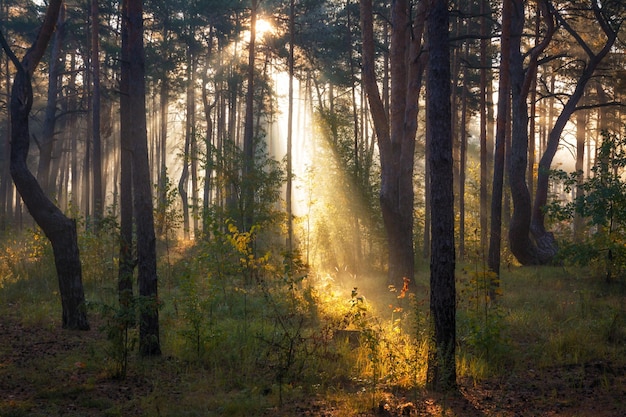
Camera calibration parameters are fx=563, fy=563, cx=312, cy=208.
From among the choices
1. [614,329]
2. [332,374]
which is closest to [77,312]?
[332,374]

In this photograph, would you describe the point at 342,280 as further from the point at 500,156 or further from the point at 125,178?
the point at 125,178

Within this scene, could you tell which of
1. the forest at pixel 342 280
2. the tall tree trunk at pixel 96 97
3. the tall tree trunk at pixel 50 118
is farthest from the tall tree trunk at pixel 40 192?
the tall tree trunk at pixel 50 118

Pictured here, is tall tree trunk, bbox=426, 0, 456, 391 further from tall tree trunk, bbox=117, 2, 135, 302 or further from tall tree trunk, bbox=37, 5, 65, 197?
tall tree trunk, bbox=37, 5, 65, 197

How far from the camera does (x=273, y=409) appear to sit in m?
6.69

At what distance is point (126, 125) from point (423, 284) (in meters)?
9.95

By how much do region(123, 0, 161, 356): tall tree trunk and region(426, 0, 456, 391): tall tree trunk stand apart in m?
4.15

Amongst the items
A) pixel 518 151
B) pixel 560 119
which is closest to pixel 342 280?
pixel 518 151

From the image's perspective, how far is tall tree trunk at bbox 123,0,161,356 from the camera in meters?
8.55

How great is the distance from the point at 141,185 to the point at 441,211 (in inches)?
177

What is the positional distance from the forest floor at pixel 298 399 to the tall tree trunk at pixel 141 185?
61 cm

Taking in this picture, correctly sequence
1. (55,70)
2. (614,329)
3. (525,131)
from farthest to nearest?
(55,70), (525,131), (614,329)

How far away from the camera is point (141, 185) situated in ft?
28.2

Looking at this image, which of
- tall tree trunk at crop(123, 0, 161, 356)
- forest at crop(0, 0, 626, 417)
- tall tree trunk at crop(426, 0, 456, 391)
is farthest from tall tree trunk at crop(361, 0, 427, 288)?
tall tree trunk at crop(123, 0, 161, 356)

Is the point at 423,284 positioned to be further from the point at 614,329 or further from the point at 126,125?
the point at 126,125
